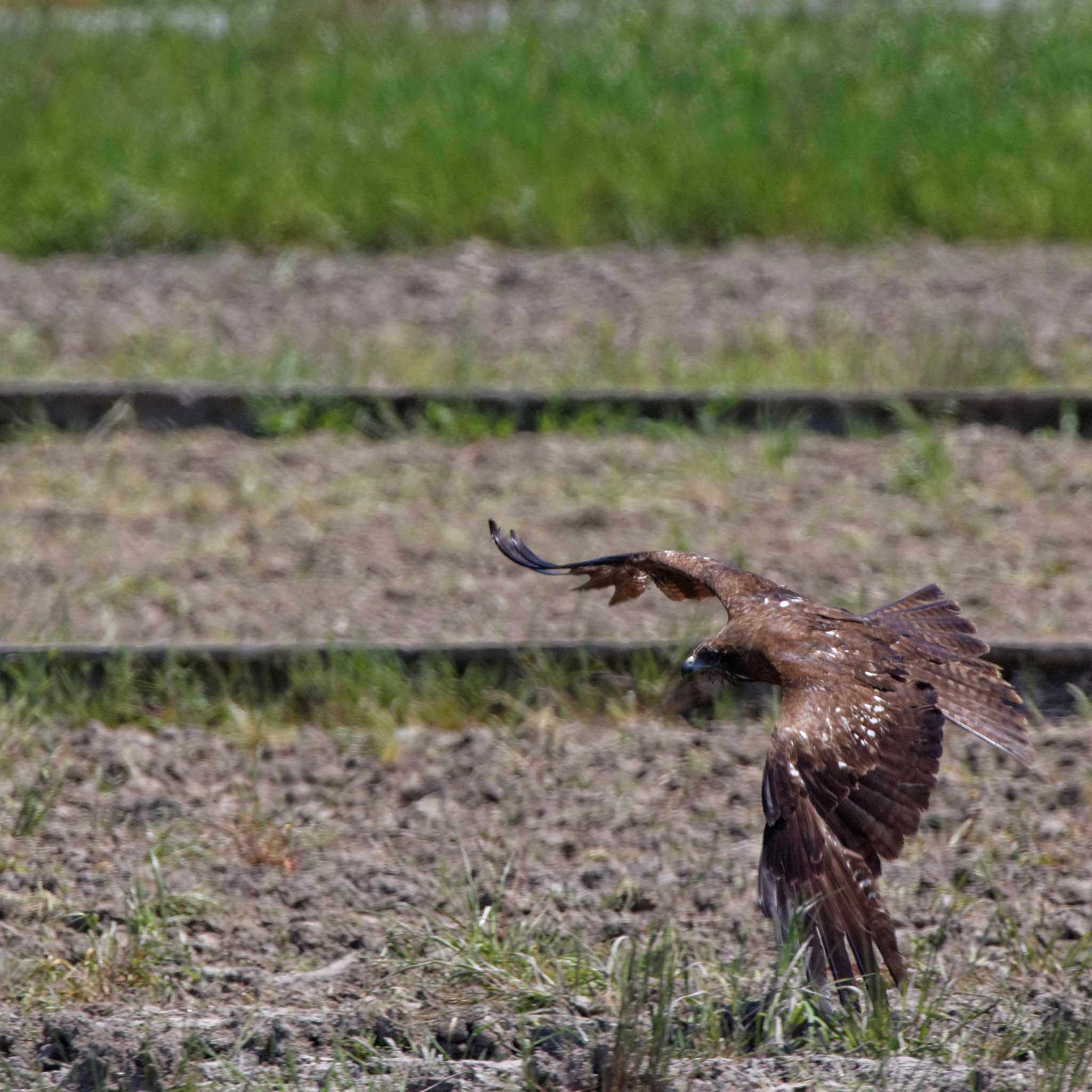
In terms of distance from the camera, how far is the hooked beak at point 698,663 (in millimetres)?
3850

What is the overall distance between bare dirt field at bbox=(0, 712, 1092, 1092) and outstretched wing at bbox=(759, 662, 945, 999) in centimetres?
22

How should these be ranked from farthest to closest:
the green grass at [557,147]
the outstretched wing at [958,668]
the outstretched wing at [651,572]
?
1. the green grass at [557,147]
2. the outstretched wing at [651,572]
3. the outstretched wing at [958,668]

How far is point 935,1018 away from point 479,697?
182cm

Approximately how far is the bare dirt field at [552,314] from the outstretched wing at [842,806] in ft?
11.7

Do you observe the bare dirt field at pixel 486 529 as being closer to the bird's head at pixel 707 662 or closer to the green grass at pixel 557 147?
the bird's head at pixel 707 662

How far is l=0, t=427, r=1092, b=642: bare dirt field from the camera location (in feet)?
17.5

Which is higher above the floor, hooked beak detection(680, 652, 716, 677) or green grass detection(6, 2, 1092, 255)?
green grass detection(6, 2, 1092, 255)

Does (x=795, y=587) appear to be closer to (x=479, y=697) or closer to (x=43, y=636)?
(x=479, y=697)

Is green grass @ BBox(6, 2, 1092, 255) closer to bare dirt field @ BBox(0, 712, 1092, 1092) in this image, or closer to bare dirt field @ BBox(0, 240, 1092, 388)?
bare dirt field @ BBox(0, 240, 1092, 388)

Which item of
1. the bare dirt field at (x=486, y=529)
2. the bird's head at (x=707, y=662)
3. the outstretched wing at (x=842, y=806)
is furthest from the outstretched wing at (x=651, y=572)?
the bare dirt field at (x=486, y=529)

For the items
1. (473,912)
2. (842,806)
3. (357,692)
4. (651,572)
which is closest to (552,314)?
(357,692)

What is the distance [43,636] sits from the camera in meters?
5.18

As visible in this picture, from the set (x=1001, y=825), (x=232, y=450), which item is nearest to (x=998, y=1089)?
(x=1001, y=825)

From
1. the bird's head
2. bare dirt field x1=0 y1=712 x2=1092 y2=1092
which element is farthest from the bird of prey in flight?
bare dirt field x1=0 y1=712 x2=1092 y2=1092
